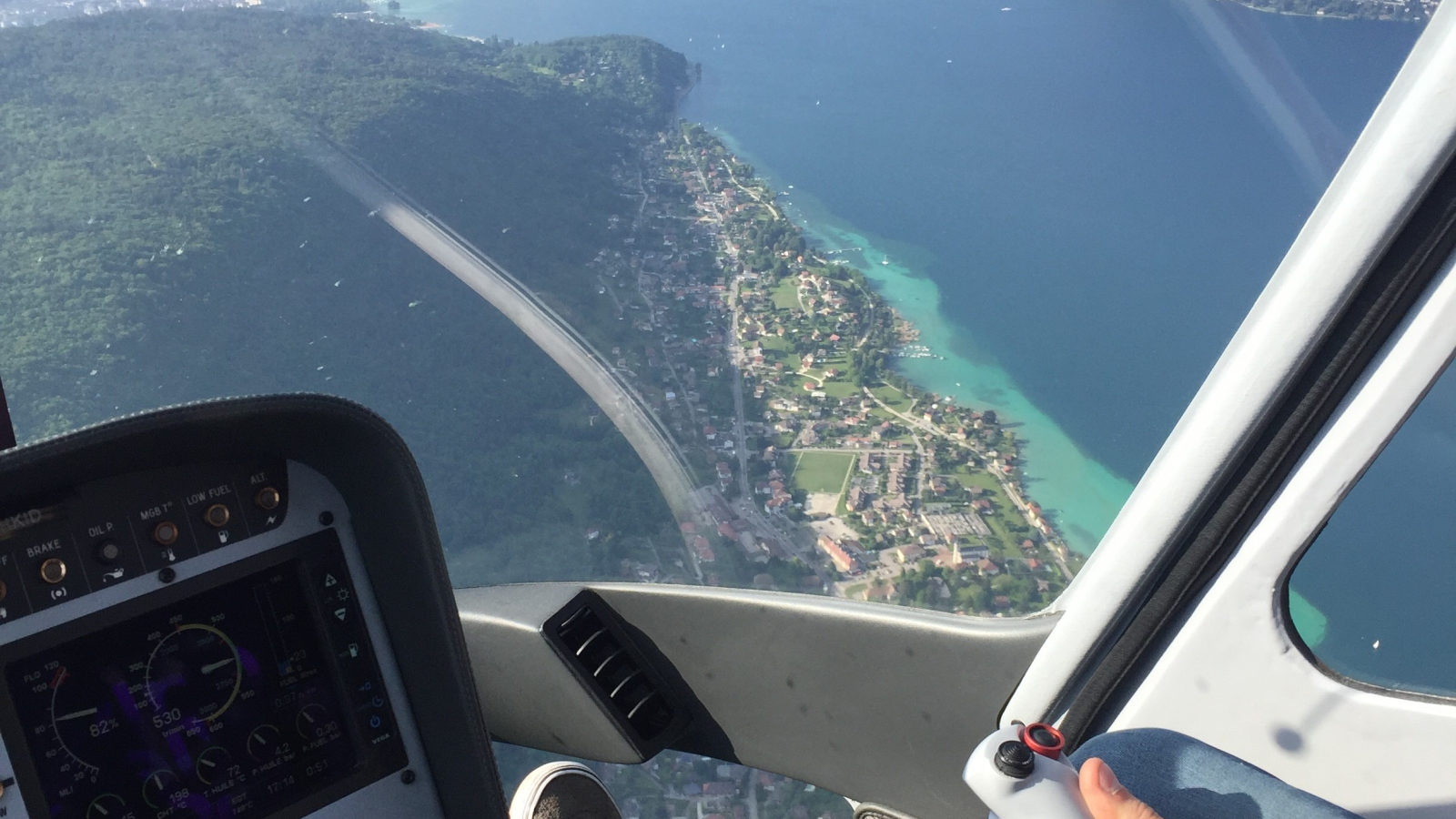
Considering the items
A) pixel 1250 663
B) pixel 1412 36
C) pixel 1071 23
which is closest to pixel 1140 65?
pixel 1071 23

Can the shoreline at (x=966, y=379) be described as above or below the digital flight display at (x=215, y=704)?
above

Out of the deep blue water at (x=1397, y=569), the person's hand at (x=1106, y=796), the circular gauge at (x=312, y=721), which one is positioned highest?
the deep blue water at (x=1397, y=569)

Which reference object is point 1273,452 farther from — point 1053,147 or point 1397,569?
point 1053,147

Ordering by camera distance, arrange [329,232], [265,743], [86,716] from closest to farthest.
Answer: [86,716] < [265,743] < [329,232]

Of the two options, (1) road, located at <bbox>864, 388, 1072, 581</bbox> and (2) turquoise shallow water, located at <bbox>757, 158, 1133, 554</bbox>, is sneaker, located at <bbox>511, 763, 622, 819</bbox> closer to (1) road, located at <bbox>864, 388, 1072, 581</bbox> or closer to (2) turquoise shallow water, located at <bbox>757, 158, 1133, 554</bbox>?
(1) road, located at <bbox>864, 388, 1072, 581</bbox>

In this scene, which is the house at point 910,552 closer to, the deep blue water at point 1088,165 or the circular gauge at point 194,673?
the deep blue water at point 1088,165

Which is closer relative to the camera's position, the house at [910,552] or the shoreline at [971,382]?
the shoreline at [971,382]

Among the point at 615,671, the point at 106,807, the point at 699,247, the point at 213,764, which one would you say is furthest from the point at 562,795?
the point at 699,247

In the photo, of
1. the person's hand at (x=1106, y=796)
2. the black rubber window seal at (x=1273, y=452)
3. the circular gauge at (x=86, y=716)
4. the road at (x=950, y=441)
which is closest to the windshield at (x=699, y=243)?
the road at (x=950, y=441)
